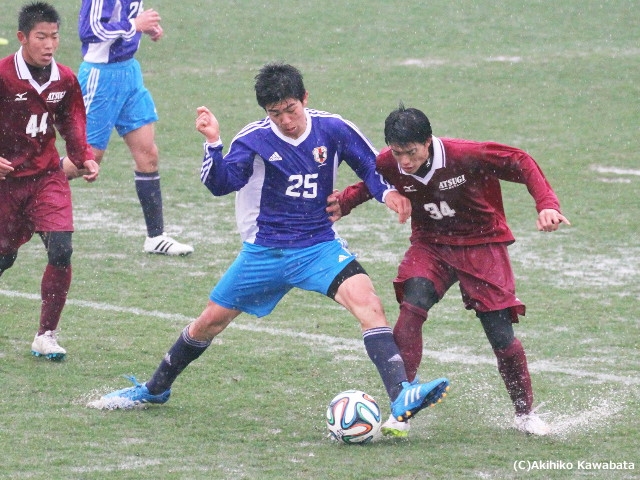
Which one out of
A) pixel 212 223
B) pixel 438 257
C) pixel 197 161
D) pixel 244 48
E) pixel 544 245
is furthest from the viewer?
pixel 244 48

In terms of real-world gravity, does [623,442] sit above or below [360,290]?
below

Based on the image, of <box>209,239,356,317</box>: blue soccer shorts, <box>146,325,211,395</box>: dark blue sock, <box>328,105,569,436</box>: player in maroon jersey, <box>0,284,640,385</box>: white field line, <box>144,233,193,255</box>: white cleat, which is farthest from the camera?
<box>144,233,193,255</box>: white cleat

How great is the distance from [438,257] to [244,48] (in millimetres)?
11683

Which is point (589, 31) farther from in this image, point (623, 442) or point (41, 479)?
point (41, 479)

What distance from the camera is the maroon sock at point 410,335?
18.7 feet

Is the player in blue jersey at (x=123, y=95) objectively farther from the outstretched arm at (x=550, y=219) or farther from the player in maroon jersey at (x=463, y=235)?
the outstretched arm at (x=550, y=219)

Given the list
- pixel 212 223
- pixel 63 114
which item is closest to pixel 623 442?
pixel 63 114

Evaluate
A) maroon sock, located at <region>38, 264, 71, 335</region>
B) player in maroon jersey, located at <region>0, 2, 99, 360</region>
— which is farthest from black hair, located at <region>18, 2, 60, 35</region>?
maroon sock, located at <region>38, 264, 71, 335</region>

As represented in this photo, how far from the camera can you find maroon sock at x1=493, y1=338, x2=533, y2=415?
224 inches

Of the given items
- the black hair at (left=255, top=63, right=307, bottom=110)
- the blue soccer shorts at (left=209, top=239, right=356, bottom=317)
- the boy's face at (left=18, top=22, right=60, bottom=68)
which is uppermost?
the boy's face at (left=18, top=22, right=60, bottom=68)

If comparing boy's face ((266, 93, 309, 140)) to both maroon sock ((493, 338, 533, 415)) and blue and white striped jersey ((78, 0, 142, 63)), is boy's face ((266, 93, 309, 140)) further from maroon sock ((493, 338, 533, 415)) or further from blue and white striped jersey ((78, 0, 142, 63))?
blue and white striped jersey ((78, 0, 142, 63))

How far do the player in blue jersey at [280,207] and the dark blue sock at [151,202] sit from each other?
3.54m

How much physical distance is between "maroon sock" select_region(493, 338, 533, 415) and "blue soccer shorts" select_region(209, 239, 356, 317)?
87cm

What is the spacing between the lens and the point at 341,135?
5957 millimetres
